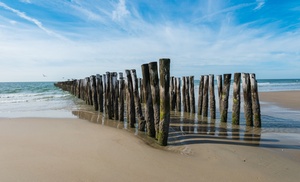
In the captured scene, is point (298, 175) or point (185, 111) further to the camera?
point (185, 111)

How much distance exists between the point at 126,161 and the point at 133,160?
13 centimetres

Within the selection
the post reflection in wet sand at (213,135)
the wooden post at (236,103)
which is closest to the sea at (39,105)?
the post reflection in wet sand at (213,135)

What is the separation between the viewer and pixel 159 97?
233 inches

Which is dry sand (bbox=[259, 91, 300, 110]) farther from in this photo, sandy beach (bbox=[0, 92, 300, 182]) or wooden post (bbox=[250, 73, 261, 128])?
sandy beach (bbox=[0, 92, 300, 182])

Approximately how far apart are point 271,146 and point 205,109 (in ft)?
14.7

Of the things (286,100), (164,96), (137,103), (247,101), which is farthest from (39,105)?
(286,100)

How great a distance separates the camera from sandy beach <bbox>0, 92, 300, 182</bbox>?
3613 mm

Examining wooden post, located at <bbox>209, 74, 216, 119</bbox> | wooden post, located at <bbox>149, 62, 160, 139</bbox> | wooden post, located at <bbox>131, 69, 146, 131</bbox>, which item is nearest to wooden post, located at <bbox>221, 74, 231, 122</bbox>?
wooden post, located at <bbox>209, 74, 216, 119</bbox>

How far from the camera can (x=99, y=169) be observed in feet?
12.5

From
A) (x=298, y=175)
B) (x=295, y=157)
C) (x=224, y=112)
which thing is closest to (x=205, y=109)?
(x=224, y=112)

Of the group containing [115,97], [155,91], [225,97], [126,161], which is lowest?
[126,161]

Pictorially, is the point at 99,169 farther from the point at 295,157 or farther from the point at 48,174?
the point at 295,157

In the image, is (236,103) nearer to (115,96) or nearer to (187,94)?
(187,94)

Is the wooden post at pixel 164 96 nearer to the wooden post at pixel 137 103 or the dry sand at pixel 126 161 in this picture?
the dry sand at pixel 126 161
